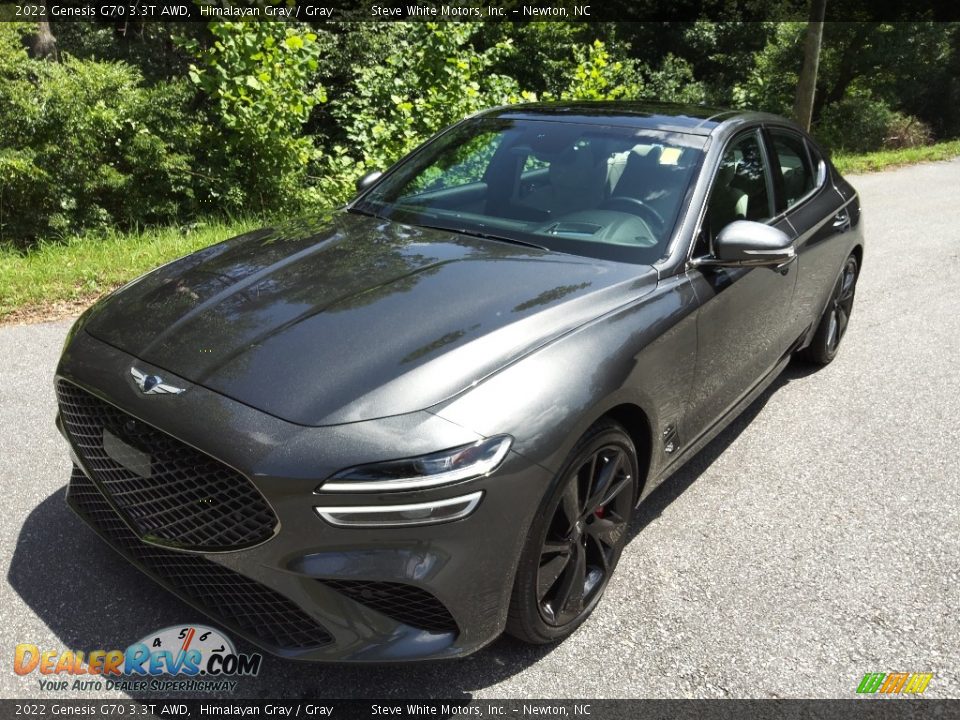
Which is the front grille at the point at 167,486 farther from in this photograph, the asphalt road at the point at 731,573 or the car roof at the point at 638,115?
the car roof at the point at 638,115

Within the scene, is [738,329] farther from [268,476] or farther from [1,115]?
[1,115]

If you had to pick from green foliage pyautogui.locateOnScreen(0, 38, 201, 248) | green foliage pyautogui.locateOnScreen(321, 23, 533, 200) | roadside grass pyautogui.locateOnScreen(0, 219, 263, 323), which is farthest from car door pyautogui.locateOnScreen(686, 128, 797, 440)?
green foliage pyautogui.locateOnScreen(0, 38, 201, 248)

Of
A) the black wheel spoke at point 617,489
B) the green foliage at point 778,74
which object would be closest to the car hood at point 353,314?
the black wheel spoke at point 617,489

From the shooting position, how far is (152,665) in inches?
94.3

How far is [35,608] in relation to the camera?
8.46 ft

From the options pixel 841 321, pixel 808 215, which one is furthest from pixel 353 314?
pixel 841 321

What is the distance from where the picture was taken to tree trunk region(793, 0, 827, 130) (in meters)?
14.8

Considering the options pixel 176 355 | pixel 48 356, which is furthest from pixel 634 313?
pixel 48 356

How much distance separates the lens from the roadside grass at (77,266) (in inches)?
213

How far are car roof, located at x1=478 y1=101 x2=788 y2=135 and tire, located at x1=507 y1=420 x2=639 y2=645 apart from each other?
5.39 feet

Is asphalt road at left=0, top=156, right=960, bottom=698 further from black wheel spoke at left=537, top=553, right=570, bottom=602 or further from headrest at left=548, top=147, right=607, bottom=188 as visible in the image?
headrest at left=548, top=147, right=607, bottom=188

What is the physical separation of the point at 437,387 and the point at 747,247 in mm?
1499

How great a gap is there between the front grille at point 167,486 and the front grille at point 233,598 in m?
0.09

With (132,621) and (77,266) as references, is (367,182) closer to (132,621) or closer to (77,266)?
(132,621)
